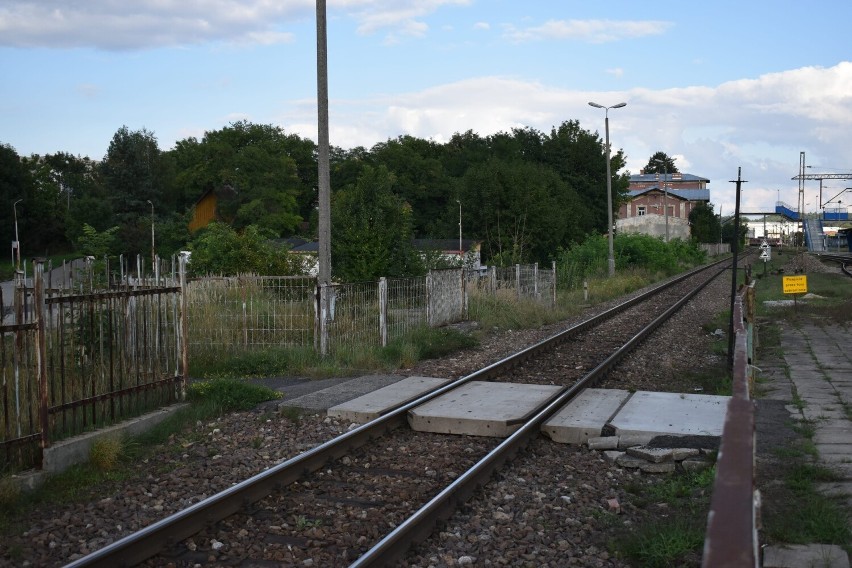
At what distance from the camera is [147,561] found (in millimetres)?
5164

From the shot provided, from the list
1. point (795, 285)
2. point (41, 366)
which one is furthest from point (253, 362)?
point (795, 285)

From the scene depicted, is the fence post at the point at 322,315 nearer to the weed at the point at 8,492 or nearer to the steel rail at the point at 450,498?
the steel rail at the point at 450,498

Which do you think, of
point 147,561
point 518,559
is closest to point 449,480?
point 518,559

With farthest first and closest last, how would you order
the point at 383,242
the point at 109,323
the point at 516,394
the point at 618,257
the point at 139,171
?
the point at 139,171 < the point at 618,257 < the point at 383,242 < the point at 516,394 < the point at 109,323

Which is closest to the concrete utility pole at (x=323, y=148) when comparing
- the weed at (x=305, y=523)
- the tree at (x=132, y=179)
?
the weed at (x=305, y=523)

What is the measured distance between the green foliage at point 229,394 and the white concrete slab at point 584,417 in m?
3.71

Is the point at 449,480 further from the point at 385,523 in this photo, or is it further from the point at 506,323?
the point at 506,323

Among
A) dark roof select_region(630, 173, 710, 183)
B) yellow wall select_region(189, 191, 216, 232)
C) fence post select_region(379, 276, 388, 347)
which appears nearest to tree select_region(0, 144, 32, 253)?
yellow wall select_region(189, 191, 216, 232)

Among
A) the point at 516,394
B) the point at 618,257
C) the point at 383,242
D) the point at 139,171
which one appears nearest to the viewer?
Result: the point at 516,394

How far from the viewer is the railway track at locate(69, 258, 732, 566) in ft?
17.3

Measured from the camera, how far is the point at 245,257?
2467 centimetres

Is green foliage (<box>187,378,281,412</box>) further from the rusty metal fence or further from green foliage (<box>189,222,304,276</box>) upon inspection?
green foliage (<box>189,222,304,276</box>)

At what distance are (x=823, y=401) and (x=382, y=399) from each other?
5.49 m

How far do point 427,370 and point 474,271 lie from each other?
10.5 meters
